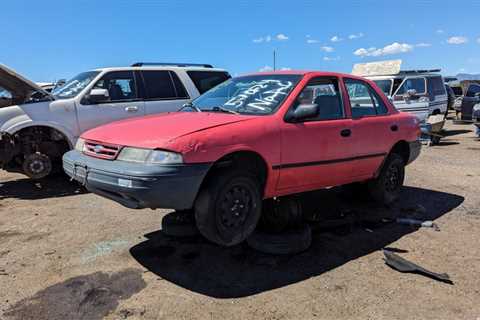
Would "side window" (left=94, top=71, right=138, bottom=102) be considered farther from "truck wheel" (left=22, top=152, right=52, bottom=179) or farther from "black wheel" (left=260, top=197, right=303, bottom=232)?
"black wheel" (left=260, top=197, right=303, bottom=232)

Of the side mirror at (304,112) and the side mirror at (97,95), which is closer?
the side mirror at (304,112)

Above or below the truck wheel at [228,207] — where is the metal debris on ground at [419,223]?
below

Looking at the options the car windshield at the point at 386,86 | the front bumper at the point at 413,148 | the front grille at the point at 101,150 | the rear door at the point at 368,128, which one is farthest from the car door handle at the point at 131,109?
the car windshield at the point at 386,86

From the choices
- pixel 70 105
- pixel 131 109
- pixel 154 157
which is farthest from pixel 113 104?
pixel 154 157

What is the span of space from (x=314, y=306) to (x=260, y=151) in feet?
4.68

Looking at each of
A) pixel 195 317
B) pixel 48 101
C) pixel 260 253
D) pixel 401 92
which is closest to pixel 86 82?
pixel 48 101

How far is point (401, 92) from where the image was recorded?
12.5 meters

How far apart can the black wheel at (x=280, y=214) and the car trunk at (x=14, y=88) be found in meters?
4.42

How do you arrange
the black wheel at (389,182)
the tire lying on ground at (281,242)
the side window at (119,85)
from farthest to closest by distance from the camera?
1. the side window at (119,85)
2. the black wheel at (389,182)
3. the tire lying on ground at (281,242)

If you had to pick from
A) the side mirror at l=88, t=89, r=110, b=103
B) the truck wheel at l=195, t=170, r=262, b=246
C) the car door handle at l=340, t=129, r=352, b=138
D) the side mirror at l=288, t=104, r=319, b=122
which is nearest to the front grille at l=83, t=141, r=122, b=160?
the truck wheel at l=195, t=170, r=262, b=246

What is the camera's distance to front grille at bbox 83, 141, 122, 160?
3.61 meters

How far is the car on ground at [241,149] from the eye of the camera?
3.33 m

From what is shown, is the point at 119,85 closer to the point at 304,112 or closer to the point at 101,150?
the point at 101,150

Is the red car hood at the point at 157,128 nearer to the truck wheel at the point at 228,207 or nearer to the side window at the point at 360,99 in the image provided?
the truck wheel at the point at 228,207
